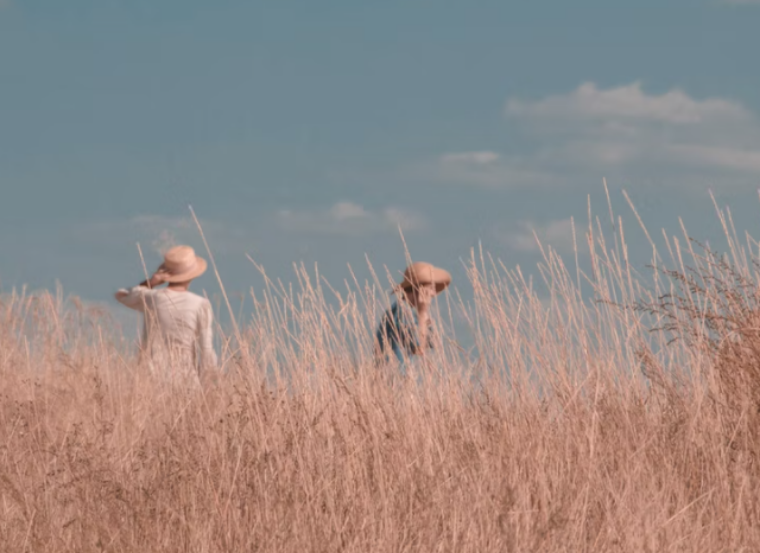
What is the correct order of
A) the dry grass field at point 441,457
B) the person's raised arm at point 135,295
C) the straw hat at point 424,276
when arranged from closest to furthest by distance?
the dry grass field at point 441,457
the straw hat at point 424,276
the person's raised arm at point 135,295

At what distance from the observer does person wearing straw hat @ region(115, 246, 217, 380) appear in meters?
6.12

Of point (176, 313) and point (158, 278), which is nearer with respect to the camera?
point (176, 313)

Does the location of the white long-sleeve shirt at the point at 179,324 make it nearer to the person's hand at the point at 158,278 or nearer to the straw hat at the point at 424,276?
the person's hand at the point at 158,278

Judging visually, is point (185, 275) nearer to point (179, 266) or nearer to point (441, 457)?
point (179, 266)

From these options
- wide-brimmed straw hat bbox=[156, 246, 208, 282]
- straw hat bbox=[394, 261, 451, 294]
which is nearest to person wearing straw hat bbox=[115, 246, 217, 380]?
wide-brimmed straw hat bbox=[156, 246, 208, 282]

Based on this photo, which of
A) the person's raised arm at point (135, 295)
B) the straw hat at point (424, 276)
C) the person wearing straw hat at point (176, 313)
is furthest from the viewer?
the person's raised arm at point (135, 295)

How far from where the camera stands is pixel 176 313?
631cm

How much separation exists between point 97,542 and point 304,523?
25.6 inches

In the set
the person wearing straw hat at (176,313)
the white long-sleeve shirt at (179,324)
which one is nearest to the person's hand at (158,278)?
the person wearing straw hat at (176,313)

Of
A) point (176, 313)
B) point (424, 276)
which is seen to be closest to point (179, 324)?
point (176, 313)

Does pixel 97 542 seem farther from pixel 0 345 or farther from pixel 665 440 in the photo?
pixel 0 345

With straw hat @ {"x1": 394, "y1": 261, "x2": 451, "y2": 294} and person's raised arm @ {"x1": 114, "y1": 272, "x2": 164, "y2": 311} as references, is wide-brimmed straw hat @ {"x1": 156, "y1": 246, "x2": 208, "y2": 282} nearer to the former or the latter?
person's raised arm @ {"x1": 114, "y1": 272, "x2": 164, "y2": 311}

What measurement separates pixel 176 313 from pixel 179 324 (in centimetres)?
11

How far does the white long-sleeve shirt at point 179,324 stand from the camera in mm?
6164
